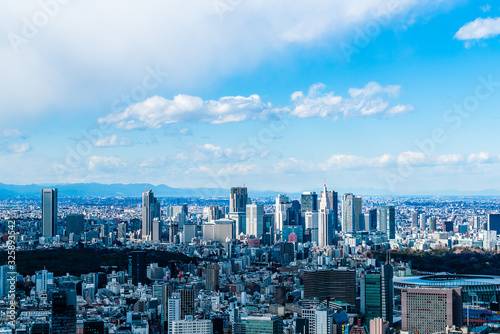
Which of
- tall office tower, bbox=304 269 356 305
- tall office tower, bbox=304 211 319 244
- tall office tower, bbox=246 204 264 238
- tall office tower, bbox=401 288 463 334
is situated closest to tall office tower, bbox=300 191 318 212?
tall office tower, bbox=304 211 319 244

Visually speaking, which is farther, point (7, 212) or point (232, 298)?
point (7, 212)

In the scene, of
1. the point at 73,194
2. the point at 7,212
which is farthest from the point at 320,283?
the point at 73,194

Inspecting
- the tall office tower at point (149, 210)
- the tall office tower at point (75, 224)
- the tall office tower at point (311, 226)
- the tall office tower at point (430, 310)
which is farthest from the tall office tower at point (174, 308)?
the tall office tower at point (149, 210)

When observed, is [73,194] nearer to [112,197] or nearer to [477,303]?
[112,197]

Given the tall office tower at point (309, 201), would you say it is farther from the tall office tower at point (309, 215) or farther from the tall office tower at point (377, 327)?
the tall office tower at point (377, 327)

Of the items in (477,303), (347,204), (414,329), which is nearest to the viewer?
(414,329)

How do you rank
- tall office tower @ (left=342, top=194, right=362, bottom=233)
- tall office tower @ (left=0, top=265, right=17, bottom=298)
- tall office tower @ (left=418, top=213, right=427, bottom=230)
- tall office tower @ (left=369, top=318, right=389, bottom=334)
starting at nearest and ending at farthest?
tall office tower @ (left=369, top=318, right=389, bottom=334)
tall office tower @ (left=0, top=265, right=17, bottom=298)
tall office tower @ (left=418, top=213, right=427, bottom=230)
tall office tower @ (left=342, top=194, right=362, bottom=233)

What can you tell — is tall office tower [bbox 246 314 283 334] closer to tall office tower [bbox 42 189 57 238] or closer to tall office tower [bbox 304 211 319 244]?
tall office tower [bbox 42 189 57 238]
